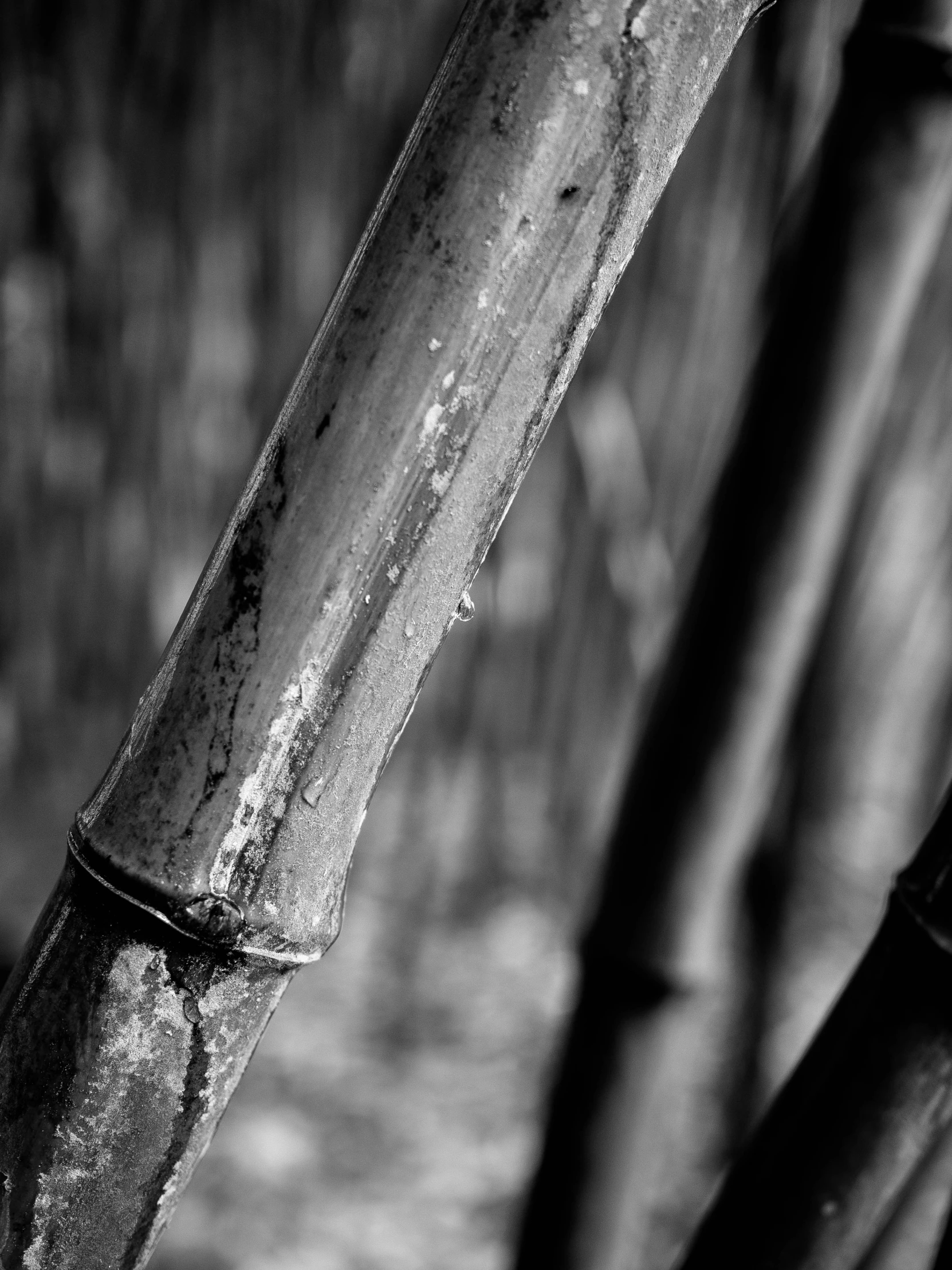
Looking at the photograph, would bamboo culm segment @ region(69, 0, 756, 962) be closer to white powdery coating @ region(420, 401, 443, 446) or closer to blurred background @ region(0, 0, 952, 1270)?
white powdery coating @ region(420, 401, 443, 446)

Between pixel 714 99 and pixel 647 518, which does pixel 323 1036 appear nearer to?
pixel 647 518

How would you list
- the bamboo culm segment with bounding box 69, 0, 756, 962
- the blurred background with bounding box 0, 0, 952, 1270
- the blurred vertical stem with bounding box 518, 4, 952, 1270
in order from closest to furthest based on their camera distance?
the bamboo culm segment with bounding box 69, 0, 756, 962 → the blurred vertical stem with bounding box 518, 4, 952, 1270 → the blurred background with bounding box 0, 0, 952, 1270

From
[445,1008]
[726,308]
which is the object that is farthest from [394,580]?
[445,1008]

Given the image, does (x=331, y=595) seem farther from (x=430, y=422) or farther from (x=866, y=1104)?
(x=866, y=1104)

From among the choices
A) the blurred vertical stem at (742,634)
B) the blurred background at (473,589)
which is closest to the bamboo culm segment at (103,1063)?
the blurred vertical stem at (742,634)

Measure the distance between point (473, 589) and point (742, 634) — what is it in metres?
0.61

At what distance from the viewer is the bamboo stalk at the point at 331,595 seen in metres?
0.25

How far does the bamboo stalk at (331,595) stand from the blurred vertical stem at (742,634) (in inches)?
11.2

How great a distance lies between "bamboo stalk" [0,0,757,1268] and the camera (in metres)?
0.25

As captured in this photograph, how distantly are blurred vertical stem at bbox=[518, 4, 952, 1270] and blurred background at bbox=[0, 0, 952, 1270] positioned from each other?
0.21 metres

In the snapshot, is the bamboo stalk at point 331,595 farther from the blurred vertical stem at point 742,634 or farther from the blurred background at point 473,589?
the blurred background at point 473,589

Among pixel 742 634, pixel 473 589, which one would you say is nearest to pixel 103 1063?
pixel 742 634

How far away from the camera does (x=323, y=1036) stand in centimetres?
124

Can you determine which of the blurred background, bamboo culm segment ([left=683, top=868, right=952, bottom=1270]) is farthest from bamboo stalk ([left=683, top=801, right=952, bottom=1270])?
the blurred background
